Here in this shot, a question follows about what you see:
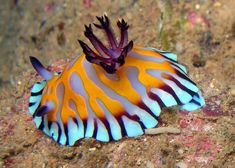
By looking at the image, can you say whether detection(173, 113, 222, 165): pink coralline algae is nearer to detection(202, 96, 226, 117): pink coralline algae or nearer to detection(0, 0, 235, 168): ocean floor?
detection(0, 0, 235, 168): ocean floor

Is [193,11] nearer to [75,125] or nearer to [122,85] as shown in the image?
[122,85]

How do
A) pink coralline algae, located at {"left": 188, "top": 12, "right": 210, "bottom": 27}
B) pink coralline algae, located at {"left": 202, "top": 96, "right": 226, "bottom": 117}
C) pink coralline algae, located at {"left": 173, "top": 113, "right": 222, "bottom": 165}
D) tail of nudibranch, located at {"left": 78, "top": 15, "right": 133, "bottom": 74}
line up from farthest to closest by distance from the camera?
1. pink coralline algae, located at {"left": 188, "top": 12, "right": 210, "bottom": 27}
2. pink coralline algae, located at {"left": 202, "top": 96, "right": 226, "bottom": 117}
3. tail of nudibranch, located at {"left": 78, "top": 15, "right": 133, "bottom": 74}
4. pink coralline algae, located at {"left": 173, "top": 113, "right": 222, "bottom": 165}


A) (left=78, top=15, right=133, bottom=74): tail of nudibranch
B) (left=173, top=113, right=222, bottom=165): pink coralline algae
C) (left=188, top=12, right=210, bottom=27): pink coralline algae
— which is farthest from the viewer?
(left=188, top=12, right=210, bottom=27): pink coralline algae

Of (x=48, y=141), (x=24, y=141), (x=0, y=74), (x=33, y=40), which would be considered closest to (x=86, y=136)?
(x=48, y=141)

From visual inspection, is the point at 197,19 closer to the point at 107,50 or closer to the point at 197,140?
the point at 107,50

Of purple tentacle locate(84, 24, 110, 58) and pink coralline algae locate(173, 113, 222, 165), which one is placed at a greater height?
purple tentacle locate(84, 24, 110, 58)

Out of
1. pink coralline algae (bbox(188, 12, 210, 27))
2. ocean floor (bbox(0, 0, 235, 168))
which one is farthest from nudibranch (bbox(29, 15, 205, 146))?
pink coralline algae (bbox(188, 12, 210, 27))

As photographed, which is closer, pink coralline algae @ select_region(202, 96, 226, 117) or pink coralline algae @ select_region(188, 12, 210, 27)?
pink coralline algae @ select_region(202, 96, 226, 117)

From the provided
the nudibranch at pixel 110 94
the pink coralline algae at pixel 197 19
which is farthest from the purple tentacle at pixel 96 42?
the pink coralline algae at pixel 197 19
